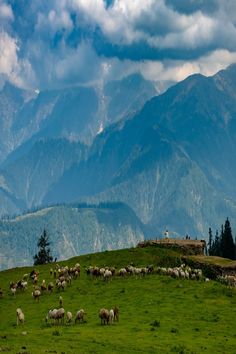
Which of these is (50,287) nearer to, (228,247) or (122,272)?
(122,272)

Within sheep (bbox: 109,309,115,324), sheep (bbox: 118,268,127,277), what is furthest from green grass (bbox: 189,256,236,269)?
Result: sheep (bbox: 109,309,115,324)

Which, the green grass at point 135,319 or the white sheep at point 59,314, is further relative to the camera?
the white sheep at point 59,314

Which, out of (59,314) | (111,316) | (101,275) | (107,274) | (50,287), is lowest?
(111,316)

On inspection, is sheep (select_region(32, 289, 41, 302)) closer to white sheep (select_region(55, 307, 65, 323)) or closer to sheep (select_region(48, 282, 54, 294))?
sheep (select_region(48, 282, 54, 294))

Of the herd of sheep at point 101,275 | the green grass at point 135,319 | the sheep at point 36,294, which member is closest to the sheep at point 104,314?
the green grass at point 135,319

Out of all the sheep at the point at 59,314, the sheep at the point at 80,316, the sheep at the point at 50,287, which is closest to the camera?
the sheep at the point at 59,314

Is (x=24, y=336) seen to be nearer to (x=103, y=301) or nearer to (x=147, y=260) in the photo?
(x=103, y=301)

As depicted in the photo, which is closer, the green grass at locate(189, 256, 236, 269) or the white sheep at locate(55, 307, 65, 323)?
the white sheep at locate(55, 307, 65, 323)

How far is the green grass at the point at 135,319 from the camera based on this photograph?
4400 centimetres

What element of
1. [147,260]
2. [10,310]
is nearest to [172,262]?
[147,260]

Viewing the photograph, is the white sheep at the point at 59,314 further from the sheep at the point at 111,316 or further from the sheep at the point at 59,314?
the sheep at the point at 111,316

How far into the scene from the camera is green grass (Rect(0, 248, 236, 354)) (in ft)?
144

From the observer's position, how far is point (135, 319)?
55.4 meters

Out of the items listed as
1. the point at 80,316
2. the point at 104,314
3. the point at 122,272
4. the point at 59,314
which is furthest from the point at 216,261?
the point at 59,314
